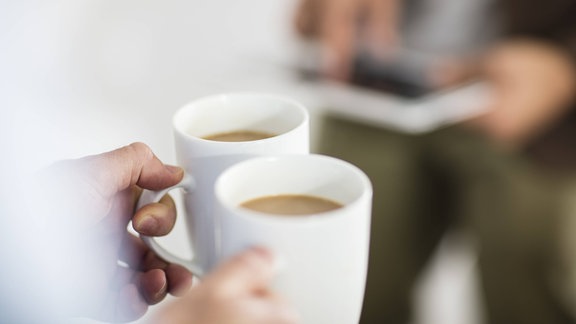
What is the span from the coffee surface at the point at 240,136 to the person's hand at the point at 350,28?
0.72 meters

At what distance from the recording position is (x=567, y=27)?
48.5 inches

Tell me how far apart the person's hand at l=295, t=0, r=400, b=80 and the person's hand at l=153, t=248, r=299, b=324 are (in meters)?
0.96

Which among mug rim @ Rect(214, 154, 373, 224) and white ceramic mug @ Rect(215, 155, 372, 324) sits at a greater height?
mug rim @ Rect(214, 154, 373, 224)

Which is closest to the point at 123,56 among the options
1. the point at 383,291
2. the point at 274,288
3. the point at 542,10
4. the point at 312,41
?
the point at 312,41

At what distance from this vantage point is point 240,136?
609 mm

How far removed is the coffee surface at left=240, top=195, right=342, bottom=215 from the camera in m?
0.48

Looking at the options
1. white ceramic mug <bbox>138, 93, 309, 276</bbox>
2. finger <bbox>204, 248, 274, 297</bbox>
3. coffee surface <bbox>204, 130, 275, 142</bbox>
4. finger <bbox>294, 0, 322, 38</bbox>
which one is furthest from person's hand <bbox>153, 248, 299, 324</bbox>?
finger <bbox>294, 0, 322, 38</bbox>

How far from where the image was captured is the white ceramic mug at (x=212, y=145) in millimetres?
502

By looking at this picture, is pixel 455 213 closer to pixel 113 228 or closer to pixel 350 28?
pixel 350 28

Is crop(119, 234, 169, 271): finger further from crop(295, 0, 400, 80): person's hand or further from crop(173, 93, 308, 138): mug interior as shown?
crop(295, 0, 400, 80): person's hand

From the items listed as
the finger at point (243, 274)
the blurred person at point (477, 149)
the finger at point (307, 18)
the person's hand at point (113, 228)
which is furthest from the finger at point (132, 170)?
the finger at point (307, 18)

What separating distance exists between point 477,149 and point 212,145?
3.14 ft

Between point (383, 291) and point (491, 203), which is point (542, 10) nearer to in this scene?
point (491, 203)

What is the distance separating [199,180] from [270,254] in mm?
142
